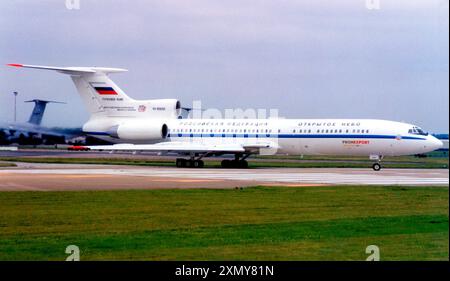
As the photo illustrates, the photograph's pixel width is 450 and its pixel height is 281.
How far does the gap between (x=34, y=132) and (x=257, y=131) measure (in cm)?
1449

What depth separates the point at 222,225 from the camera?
53.4ft

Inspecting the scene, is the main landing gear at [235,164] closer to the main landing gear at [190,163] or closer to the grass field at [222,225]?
the main landing gear at [190,163]

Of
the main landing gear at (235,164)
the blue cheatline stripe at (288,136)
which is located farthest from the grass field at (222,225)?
the main landing gear at (235,164)

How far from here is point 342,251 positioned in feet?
40.9

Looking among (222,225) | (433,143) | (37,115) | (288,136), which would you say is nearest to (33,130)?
(37,115)

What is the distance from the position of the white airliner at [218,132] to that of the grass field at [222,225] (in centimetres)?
2286

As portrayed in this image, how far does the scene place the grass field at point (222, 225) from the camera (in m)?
12.6

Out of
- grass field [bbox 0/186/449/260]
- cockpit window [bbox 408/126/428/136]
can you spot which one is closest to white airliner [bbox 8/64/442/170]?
cockpit window [bbox 408/126/428/136]

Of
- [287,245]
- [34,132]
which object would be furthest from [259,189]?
[34,132]

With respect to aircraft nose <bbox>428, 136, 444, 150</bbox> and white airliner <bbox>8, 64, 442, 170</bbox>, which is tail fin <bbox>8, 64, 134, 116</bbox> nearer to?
white airliner <bbox>8, 64, 442, 170</bbox>

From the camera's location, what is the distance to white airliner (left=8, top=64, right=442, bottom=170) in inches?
1869

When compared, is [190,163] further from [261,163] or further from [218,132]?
[261,163]

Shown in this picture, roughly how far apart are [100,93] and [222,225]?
39.1 m
